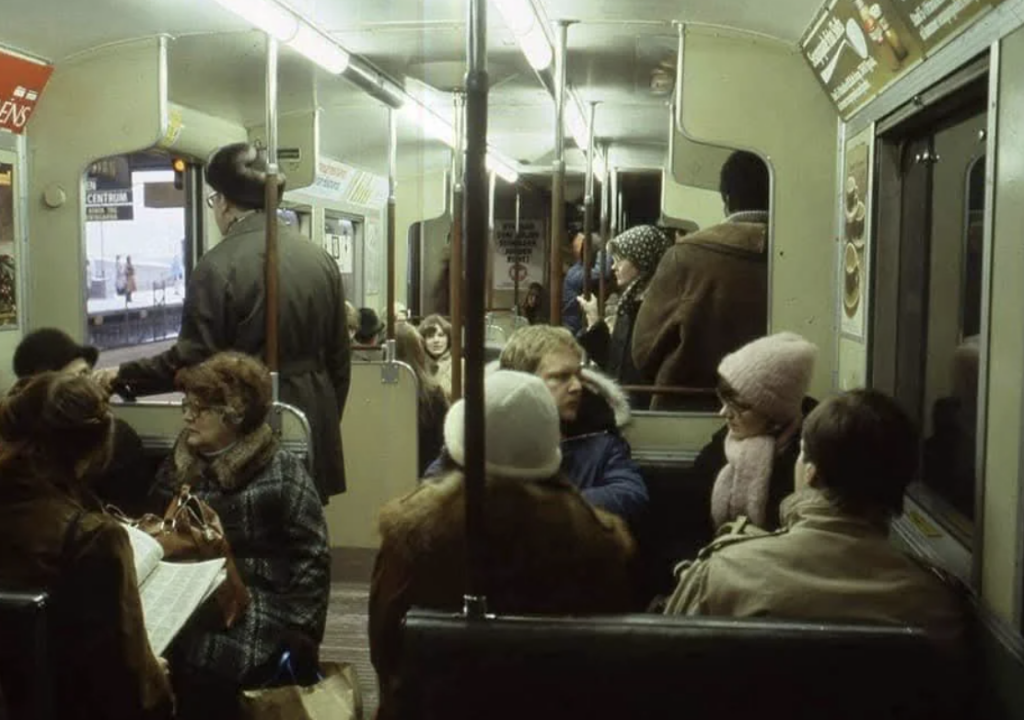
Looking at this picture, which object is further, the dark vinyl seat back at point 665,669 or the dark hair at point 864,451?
the dark hair at point 864,451

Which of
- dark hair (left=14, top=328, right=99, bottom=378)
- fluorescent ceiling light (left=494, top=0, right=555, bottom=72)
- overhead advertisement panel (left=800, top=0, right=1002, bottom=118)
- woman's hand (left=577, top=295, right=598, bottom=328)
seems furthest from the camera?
woman's hand (left=577, top=295, right=598, bottom=328)

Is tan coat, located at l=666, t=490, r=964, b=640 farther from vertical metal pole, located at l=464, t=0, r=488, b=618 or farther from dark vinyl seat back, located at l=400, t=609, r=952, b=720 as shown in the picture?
vertical metal pole, located at l=464, t=0, r=488, b=618

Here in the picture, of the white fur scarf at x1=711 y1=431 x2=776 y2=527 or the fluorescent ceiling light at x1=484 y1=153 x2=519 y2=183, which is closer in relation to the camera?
the white fur scarf at x1=711 y1=431 x2=776 y2=527

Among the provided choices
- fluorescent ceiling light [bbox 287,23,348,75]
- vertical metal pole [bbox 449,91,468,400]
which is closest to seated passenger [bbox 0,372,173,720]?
vertical metal pole [bbox 449,91,468,400]

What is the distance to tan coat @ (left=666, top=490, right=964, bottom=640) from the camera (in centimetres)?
189

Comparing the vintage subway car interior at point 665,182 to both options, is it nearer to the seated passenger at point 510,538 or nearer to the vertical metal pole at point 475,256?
the vertical metal pole at point 475,256

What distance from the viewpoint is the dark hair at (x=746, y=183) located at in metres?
4.11

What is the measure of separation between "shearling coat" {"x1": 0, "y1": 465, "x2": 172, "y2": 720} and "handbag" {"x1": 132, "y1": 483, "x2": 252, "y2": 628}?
1.73ft

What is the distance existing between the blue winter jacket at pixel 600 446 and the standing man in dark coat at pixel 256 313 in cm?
129

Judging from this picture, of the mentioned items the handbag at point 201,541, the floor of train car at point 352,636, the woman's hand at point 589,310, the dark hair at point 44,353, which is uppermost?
the woman's hand at point 589,310

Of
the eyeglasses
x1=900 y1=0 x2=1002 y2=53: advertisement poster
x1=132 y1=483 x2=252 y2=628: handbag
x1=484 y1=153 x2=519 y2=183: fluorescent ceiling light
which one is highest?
x1=484 y1=153 x2=519 y2=183: fluorescent ceiling light

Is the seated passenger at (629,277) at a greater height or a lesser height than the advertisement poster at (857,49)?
lesser

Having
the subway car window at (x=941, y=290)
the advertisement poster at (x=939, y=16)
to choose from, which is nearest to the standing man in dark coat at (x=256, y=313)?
the subway car window at (x=941, y=290)

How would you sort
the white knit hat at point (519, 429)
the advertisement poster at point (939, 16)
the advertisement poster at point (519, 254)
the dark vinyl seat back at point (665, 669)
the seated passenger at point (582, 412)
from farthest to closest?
the advertisement poster at point (519, 254) → the seated passenger at point (582, 412) → the advertisement poster at point (939, 16) → the white knit hat at point (519, 429) → the dark vinyl seat back at point (665, 669)
